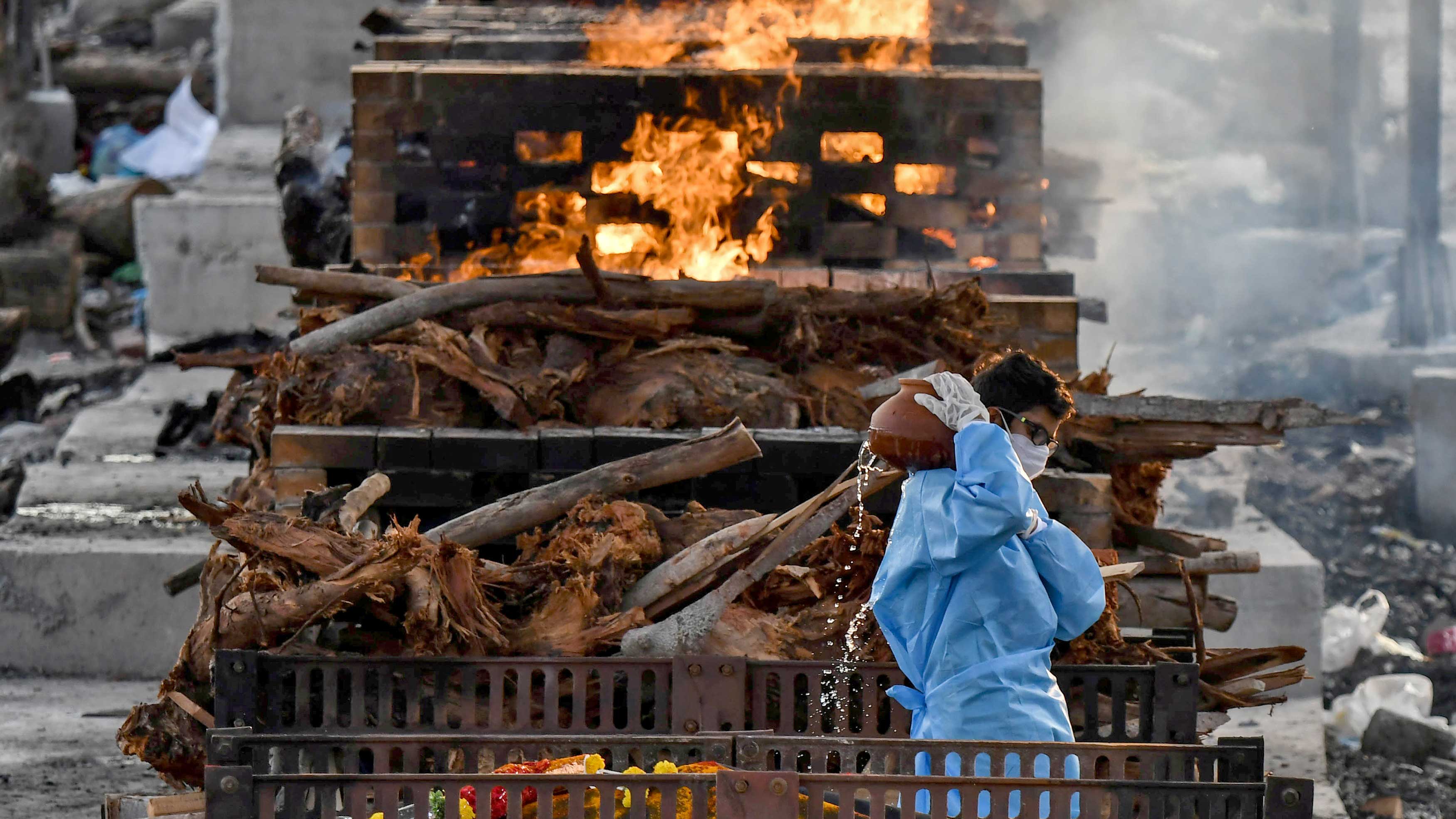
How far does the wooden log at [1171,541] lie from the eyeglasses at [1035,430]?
6.17 feet

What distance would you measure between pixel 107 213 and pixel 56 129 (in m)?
2.30

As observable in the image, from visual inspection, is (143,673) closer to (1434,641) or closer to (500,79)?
(500,79)

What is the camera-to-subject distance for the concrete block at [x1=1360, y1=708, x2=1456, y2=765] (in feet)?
24.8

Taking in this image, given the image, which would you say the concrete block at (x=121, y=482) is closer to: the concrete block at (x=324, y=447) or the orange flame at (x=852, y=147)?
the concrete block at (x=324, y=447)

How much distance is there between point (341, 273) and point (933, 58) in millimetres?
3398

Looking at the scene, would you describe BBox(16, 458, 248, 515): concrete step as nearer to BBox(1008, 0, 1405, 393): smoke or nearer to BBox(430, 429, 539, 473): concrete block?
BBox(430, 429, 539, 473): concrete block

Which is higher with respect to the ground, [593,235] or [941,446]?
[593,235]

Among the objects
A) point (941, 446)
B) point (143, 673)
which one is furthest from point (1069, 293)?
point (143, 673)

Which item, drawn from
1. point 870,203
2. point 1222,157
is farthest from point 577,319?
point 1222,157

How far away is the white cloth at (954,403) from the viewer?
11.8 feet

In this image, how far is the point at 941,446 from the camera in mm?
3611

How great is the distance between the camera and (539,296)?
610 cm

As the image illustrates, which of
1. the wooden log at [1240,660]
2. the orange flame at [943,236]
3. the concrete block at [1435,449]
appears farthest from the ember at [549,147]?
the concrete block at [1435,449]

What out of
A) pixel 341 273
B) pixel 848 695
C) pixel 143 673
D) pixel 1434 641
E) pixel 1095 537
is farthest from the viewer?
pixel 1434 641
